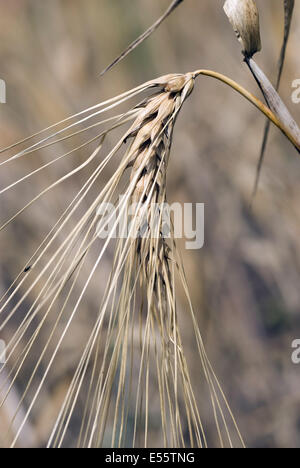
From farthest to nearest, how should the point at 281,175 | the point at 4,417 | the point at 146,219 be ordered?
the point at 281,175
the point at 4,417
the point at 146,219

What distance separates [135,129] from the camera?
0.26 meters

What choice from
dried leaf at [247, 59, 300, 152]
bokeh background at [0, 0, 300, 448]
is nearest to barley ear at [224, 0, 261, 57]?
dried leaf at [247, 59, 300, 152]

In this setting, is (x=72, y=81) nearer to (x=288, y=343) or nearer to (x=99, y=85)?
(x=99, y=85)

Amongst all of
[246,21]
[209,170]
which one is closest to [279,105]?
[246,21]

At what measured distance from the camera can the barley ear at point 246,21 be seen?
270 millimetres

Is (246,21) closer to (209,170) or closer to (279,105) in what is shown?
(279,105)

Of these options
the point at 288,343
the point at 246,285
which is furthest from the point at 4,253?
the point at 288,343

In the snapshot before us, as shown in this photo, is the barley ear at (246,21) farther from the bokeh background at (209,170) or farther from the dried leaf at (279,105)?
the bokeh background at (209,170)

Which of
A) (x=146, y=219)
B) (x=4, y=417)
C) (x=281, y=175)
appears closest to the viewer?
(x=146, y=219)

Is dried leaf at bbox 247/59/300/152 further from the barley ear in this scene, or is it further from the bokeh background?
the bokeh background

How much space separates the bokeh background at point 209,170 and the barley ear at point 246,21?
50cm

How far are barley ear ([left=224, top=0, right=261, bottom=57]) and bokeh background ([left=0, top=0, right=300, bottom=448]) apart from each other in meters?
0.50

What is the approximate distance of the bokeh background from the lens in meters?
0.78

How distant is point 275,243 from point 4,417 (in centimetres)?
57
